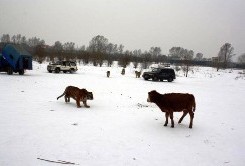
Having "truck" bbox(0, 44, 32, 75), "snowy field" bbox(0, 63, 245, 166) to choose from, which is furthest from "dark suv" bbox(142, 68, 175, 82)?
"snowy field" bbox(0, 63, 245, 166)

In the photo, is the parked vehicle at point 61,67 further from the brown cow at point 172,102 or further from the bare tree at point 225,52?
the bare tree at point 225,52

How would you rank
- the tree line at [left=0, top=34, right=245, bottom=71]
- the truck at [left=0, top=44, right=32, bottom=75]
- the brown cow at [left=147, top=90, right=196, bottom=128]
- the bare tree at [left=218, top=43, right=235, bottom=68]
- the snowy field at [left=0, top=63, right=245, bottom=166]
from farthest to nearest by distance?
1. the bare tree at [left=218, top=43, right=235, bottom=68]
2. the tree line at [left=0, top=34, right=245, bottom=71]
3. the truck at [left=0, top=44, right=32, bottom=75]
4. the brown cow at [left=147, top=90, right=196, bottom=128]
5. the snowy field at [left=0, top=63, right=245, bottom=166]

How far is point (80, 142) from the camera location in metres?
6.29

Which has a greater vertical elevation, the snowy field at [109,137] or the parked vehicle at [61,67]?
the parked vehicle at [61,67]

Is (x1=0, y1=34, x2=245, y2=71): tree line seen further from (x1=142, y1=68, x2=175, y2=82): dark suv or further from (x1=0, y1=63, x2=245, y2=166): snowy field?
(x1=0, y1=63, x2=245, y2=166): snowy field

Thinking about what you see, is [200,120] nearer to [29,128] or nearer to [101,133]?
[101,133]

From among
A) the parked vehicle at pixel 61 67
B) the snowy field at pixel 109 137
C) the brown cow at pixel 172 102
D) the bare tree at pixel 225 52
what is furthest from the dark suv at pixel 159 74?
the bare tree at pixel 225 52

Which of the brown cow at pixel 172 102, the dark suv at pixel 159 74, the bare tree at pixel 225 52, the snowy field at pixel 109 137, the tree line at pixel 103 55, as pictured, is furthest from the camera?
the bare tree at pixel 225 52

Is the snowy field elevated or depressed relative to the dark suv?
depressed

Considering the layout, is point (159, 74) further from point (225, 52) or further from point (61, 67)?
point (225, 52)

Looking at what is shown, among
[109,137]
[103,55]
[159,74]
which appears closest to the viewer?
[109,137]

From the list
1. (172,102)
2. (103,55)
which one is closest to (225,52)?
(103,55)

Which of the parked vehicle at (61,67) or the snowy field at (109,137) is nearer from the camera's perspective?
the snowy field at (109,137)

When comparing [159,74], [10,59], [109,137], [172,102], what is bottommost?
[109,137]
